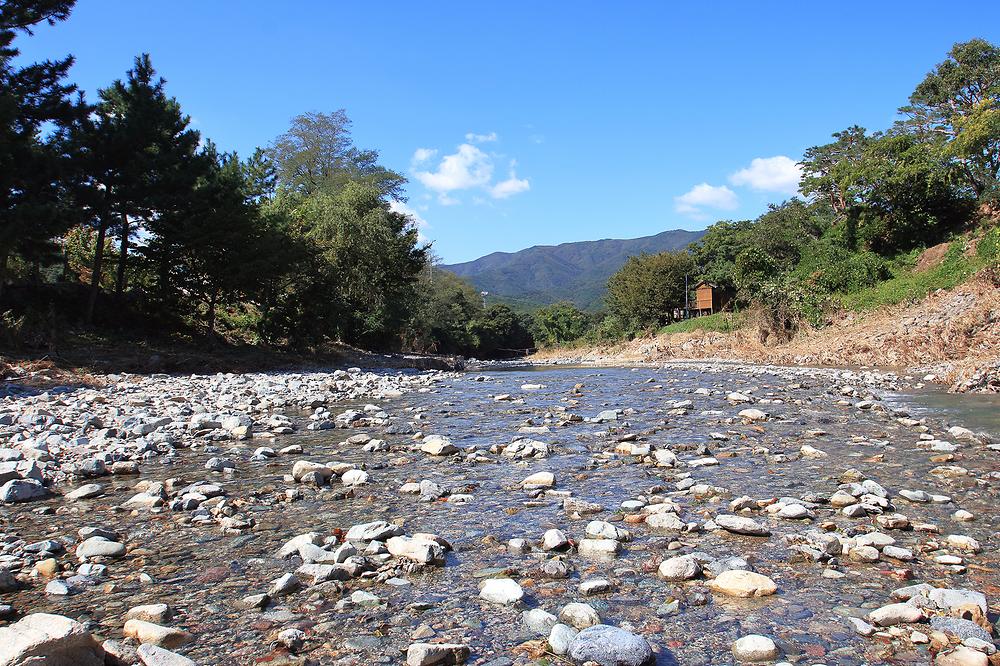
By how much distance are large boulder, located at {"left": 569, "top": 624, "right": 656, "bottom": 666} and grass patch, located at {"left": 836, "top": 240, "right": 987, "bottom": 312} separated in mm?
26061

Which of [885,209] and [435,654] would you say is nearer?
[435,654]

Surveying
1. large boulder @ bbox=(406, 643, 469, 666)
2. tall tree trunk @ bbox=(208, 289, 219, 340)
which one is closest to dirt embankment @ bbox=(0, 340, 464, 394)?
tall tree trunk @ bbox=(208, 289, 219, 340)

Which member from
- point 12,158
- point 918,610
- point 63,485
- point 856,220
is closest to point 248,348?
point 12,158

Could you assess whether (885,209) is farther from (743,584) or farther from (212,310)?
(743,584)

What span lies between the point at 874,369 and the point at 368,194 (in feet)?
86.7

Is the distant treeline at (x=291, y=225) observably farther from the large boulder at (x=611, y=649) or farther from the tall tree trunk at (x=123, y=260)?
the large boulder at (x=611, y=649)

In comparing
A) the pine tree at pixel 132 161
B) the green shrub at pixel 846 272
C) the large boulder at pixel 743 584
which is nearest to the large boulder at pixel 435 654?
the large boulder at pixel 743 584

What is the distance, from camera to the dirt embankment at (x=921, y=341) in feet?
48.4

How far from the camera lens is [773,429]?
850 cm

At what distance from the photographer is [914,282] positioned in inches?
1063

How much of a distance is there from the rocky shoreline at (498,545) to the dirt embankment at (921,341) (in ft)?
28.0

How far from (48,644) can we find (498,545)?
2518 mm

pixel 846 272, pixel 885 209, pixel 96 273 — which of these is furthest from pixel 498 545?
pixel 885 209

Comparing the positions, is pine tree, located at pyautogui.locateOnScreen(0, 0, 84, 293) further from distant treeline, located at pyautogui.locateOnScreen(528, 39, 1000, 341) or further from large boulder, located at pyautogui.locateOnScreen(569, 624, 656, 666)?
distant treeline, located at pyautogui.locateOnScreen(528, 39, 1000, 341)
